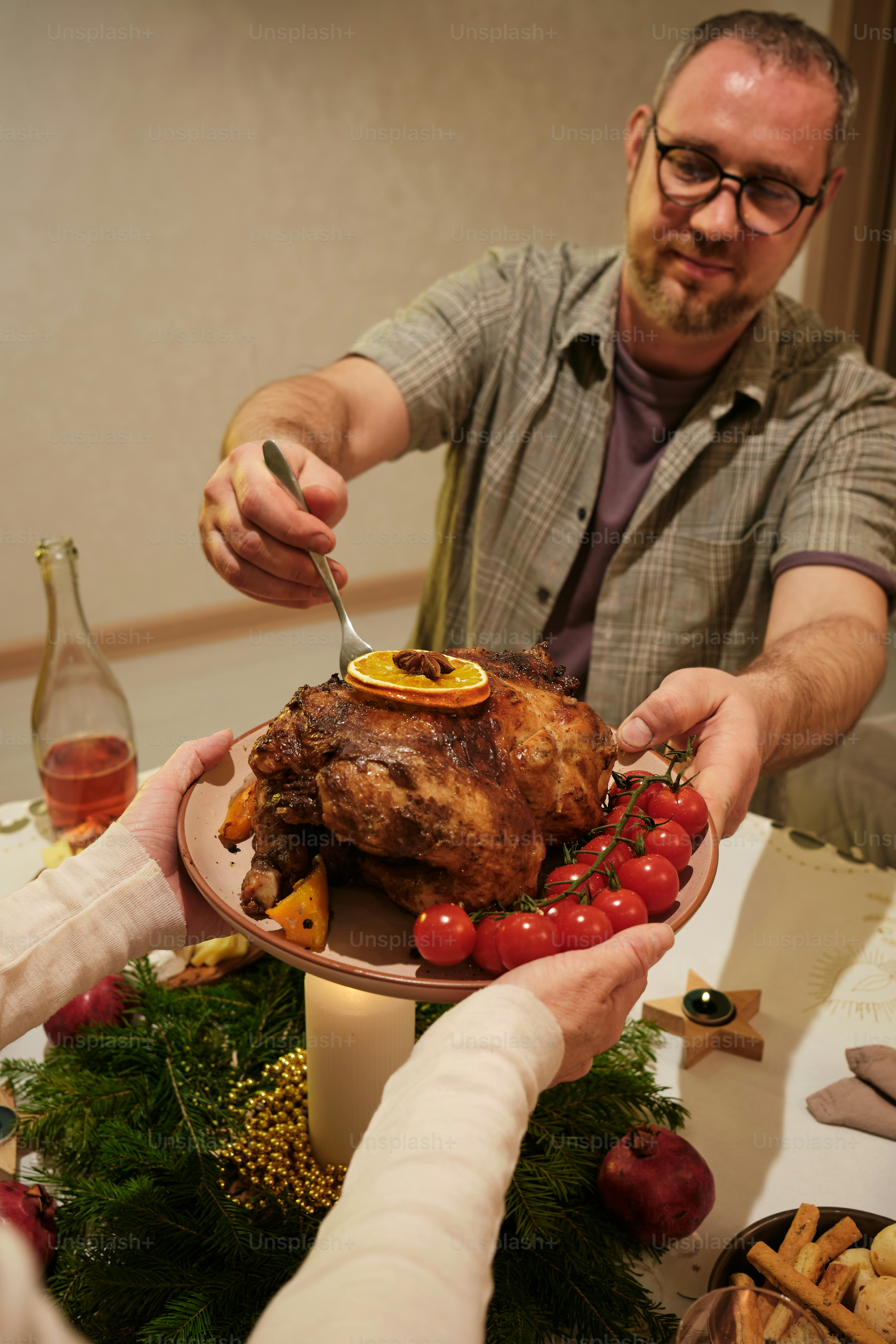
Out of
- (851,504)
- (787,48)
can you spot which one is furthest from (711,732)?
(787,48)

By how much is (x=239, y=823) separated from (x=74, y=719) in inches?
36.6

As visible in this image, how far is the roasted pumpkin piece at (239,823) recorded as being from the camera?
1140 millimetres

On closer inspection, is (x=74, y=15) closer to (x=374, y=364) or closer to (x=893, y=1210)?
(x=374, y=364)

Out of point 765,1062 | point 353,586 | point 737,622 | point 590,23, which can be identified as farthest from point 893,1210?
point 590,23

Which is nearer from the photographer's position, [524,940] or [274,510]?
[524,940]

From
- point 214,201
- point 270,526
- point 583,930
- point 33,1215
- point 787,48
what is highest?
point 787,48

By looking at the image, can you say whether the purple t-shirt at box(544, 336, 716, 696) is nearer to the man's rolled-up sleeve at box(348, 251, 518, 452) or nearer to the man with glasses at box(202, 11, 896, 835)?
the man with glasses at box(202, 11, 896, 835)

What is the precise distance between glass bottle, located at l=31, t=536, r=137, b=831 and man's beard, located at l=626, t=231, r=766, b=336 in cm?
145

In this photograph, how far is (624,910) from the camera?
98cm

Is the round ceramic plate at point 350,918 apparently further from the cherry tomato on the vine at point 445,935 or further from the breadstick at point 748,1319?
the breadstick at point 748,1319

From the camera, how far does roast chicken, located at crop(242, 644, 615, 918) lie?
995mm

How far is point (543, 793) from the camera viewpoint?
1101 millimetres

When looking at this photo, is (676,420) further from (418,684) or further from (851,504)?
(418,684)

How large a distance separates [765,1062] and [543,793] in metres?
0.67
